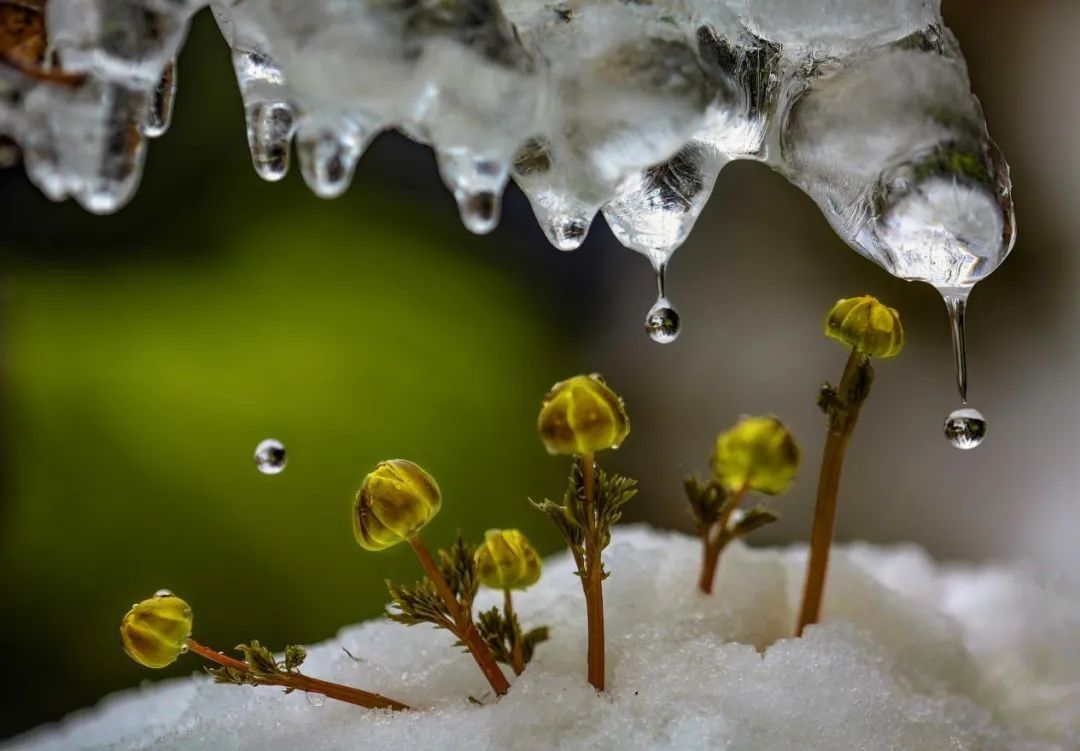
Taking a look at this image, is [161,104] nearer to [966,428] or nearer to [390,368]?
[966,428]

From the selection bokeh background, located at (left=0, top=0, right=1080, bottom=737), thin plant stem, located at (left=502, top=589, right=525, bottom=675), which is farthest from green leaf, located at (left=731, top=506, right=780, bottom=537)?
bokeh background, located at (left=0, top=0, right=1080, bottom=737)

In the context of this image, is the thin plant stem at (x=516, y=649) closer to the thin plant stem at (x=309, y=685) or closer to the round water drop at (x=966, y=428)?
the thin plant stem at (x=309, y=685)

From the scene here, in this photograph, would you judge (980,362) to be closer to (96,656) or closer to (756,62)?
(96,656)

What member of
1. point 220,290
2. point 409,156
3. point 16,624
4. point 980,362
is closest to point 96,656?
point 16,624

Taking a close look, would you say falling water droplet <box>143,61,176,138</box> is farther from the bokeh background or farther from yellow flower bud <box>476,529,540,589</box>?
the bokeh background

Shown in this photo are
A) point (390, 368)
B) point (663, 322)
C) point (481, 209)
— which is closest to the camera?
point (481, 209)

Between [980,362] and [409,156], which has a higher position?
[409,156]

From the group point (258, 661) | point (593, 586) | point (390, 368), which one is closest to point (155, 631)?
point (258, 661)
